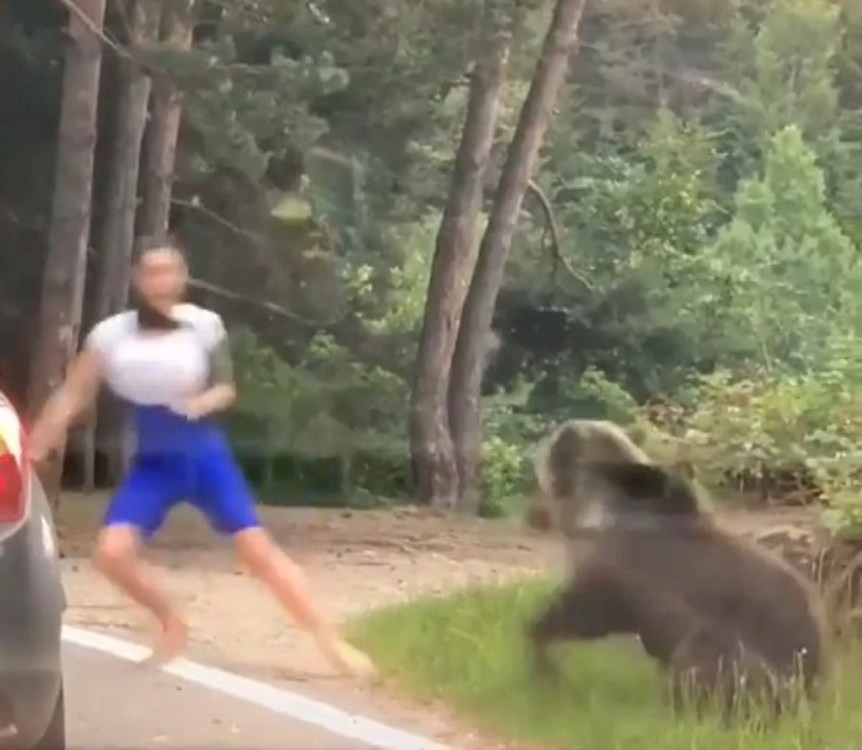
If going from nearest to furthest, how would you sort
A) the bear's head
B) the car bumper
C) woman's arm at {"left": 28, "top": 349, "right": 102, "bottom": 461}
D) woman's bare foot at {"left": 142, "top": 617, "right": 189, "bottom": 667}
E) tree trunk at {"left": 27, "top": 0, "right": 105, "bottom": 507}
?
the car bumper < woman's arm at {"left": 28, "top": 349, "right": 102, "bottom": 461} < tree trunk at {"left": 27, "top": 0, "right": 105, "bottom": 507} < the bear's head < woman's bare foot at {"left": 142, "top": 617, "right": 189, "bottom": 667}

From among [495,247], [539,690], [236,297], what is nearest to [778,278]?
[495,247]

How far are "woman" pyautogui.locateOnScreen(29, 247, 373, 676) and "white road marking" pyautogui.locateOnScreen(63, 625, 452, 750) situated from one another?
0.12 meters

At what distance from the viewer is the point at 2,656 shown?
2994mm

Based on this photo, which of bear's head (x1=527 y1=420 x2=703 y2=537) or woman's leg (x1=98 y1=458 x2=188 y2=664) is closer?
woman's leg (x1=98 y1=458 x2=188 y2=664)

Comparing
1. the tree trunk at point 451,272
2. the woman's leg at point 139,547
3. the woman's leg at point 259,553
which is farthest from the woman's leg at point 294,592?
the tree trunk at point 451,272

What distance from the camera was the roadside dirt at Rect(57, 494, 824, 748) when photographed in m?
3.83

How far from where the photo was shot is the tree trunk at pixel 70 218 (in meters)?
3.75

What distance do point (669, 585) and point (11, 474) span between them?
1531mm

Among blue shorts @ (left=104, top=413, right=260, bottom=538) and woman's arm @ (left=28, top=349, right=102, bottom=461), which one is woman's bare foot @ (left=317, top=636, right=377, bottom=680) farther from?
woman's arm @ (left=28, top=349, right=102, bottom=461)

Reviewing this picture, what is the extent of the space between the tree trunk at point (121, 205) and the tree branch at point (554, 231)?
85 centimetres

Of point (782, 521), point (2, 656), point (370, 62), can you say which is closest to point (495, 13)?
point (370, 62)

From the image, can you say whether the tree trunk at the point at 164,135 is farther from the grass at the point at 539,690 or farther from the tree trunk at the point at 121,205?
the grass at the point at 539,690

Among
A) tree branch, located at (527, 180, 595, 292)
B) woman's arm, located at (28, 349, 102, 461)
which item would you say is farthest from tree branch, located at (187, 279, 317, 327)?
tree branch, located at (527, 180, 595, 292)

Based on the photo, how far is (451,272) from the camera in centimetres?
388
